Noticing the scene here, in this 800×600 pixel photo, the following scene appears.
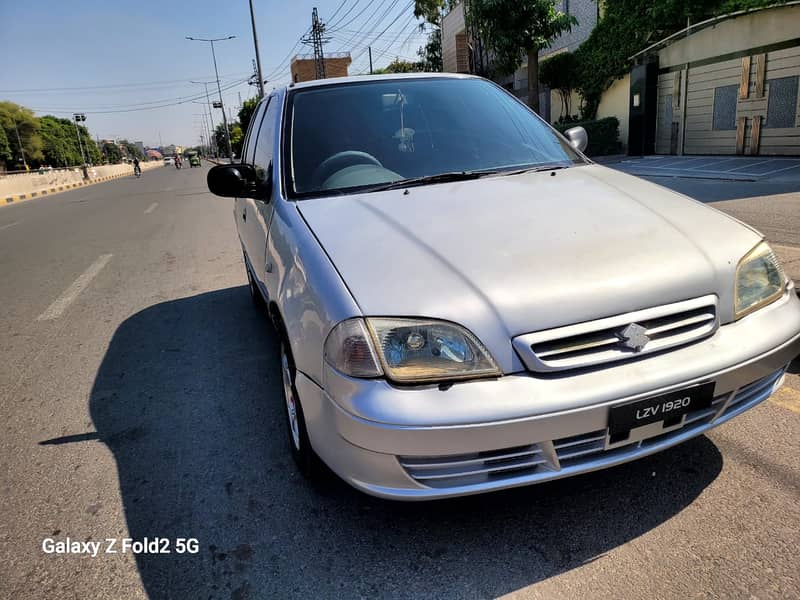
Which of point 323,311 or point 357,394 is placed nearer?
point 357,394

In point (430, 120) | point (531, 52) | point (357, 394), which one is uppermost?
point (531, 52)

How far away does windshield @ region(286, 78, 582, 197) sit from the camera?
9.43 ft

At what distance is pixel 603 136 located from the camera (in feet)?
70.6

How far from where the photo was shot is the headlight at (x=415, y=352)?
1759mm

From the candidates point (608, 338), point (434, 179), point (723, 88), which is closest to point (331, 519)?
point (608, 338)

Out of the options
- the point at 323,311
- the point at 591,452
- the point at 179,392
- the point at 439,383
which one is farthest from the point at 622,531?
the point at 179,392

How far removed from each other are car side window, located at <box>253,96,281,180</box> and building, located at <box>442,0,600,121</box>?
18058 millimetres

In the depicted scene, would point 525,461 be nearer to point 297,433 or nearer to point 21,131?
point 297,433

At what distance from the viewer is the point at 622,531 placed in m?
2.04

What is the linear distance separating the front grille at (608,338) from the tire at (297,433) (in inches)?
36.0

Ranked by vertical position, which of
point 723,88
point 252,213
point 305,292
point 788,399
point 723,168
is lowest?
point 723,168

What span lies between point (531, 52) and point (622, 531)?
57.9ft

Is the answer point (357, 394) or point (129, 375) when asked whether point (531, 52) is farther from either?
point (357, 394)

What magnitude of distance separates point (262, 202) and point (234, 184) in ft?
0.85
